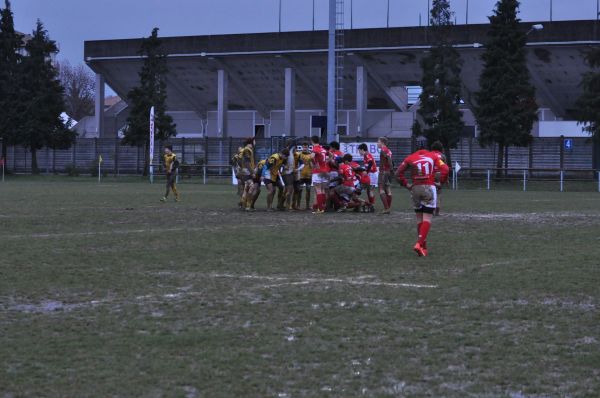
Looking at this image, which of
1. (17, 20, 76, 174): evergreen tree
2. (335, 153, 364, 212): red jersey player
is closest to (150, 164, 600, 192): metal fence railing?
(17, 20, 76, 174): evergreen tree

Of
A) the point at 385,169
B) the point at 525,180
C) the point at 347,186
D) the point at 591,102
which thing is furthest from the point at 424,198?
the point at 591,102

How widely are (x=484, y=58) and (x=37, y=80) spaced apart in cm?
3132

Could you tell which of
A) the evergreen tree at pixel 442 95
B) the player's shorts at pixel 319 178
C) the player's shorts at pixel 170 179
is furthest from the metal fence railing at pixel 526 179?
the player's shorts at pixel 319 178

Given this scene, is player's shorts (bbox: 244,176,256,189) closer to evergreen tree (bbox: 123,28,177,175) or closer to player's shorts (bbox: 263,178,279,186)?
player's shorts (bbox: 263,178,279,186)

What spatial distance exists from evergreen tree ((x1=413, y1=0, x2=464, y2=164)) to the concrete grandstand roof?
252 inches

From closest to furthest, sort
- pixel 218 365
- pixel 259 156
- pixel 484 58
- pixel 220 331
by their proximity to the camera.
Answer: pixel 218 365 → pixel 220 331 → pixel 484 58 → pixel 259 156

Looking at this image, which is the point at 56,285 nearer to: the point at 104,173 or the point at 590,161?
the point at 590,161

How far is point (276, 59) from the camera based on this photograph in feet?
241

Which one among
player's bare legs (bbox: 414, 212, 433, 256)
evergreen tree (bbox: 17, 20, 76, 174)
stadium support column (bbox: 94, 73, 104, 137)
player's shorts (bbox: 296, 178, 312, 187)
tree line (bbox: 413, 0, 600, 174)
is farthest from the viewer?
stadium support column (bbox: 94, 73, 104, 137)

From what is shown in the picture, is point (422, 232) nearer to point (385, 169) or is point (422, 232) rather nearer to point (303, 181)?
point (385, 169)

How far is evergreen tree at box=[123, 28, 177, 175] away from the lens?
65188 millimetres

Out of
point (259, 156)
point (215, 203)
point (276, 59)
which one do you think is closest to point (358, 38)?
point (276, 59)

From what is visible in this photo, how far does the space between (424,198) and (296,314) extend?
20.2ft

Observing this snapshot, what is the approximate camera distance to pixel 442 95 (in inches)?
2234
